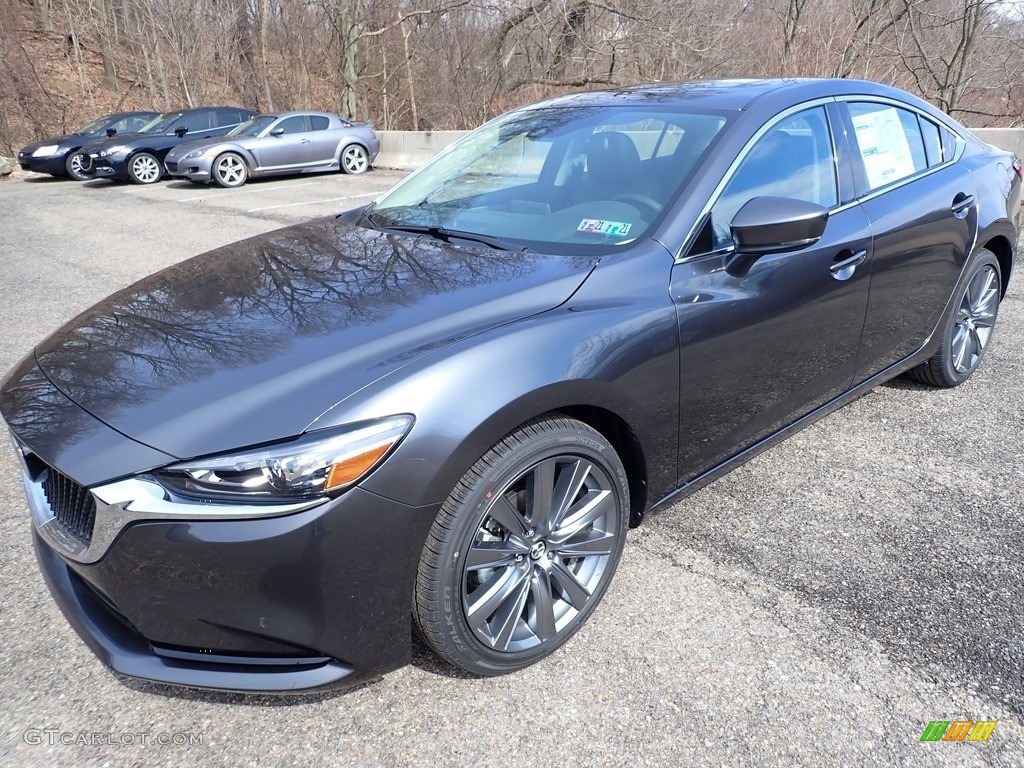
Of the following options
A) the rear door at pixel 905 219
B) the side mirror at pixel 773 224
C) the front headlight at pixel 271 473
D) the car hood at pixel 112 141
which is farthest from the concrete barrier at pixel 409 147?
the front headlight at pixel 271 473

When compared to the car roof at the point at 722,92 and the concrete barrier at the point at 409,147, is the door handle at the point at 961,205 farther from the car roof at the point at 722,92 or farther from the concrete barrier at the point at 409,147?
the concrete barrier at the point at 409,147

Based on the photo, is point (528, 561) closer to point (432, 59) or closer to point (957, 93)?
point (957, 93)

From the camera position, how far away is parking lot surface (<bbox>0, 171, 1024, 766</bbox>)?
2.00m

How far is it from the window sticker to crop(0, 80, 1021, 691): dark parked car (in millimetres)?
17

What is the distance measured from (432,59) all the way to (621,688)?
72.0 feet

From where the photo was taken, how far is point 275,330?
2.17 m

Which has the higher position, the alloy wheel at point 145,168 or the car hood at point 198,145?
the car hood at point 198,145

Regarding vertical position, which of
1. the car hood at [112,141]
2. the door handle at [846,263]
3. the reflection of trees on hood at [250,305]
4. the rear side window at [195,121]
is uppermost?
the rear side window at [195,121]

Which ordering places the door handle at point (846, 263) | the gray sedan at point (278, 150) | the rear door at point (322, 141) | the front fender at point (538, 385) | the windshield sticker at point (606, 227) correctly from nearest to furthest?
the front fender at point (538, 385) < the windshield sticker at point (606, 227) < the door handle at point (846, 263) < the gray sedan at point (278, 150) < the rear door at point (322, 141)

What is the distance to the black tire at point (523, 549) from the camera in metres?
1.97

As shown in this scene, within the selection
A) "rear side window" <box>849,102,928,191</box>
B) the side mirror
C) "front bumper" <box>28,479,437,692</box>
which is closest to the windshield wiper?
the side mirror

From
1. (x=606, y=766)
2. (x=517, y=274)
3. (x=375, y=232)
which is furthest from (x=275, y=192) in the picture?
(x=606, y=766)

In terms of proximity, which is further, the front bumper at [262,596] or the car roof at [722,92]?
the car roof at [722,92]

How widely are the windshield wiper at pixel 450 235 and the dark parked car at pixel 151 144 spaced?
15347 mm
